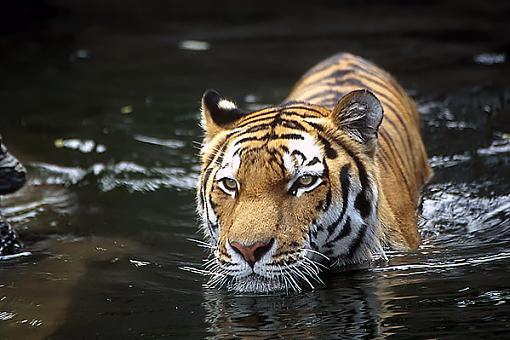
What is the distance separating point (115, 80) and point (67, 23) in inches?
97.4

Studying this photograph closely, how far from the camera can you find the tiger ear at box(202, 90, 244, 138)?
171 inches

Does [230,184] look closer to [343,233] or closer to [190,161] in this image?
[343,233]

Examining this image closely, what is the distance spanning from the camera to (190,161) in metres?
6.18

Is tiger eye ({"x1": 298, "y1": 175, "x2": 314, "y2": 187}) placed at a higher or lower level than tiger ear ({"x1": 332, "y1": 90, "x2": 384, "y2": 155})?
lower

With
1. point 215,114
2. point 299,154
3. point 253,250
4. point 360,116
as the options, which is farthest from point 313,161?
point 215,114

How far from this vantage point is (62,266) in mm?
4539

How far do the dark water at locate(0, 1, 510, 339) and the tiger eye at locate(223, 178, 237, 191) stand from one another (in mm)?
419

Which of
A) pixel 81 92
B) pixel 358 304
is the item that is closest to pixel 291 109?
pixel 358 304

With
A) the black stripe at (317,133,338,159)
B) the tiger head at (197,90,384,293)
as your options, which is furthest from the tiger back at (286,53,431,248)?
the black stripe at (317,133,338,159)

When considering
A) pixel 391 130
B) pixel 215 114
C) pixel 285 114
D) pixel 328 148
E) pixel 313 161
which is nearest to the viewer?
pixel 313 161

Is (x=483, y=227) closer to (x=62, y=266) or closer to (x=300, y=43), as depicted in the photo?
(x=62, y=266)

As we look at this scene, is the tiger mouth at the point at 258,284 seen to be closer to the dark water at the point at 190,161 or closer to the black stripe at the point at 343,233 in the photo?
the dark water at the point at 190,161

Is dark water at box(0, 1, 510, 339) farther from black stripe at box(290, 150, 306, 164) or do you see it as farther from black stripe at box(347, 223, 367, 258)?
black stripe at box(290, 150, 306, 164)

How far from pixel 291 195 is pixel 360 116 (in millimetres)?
480
